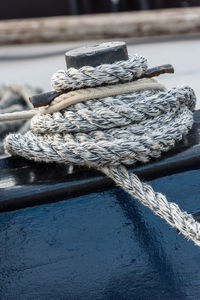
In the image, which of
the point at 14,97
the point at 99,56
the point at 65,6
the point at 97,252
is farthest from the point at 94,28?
the point at 97,252

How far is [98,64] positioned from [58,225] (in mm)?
356

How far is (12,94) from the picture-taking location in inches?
86.0

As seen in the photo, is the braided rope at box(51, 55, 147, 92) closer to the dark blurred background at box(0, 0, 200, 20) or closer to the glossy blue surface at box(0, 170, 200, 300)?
the glossy blue surface at box(0, 170, 200, 300)

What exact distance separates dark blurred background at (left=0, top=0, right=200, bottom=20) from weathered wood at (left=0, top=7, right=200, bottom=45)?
44.9 inches

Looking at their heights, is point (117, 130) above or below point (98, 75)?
Answer: below

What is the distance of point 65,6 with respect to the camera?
4266 millimetres

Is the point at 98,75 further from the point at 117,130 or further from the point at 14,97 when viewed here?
the point at 14,97

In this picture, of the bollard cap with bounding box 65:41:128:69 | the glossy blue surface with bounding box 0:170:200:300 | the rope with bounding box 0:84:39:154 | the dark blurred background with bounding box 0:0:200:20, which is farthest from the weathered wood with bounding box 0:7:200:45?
the glossy blue surface with bounding box 0:170:200:300

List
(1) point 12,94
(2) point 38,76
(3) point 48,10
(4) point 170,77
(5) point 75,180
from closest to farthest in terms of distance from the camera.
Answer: (5) point 75,180, (1) point 12,94, (4) point 170,77, (2) point 38,76, (3) point 48,10

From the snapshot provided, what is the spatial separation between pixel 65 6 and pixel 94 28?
141 cm

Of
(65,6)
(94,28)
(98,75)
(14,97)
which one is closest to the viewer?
(98,75)

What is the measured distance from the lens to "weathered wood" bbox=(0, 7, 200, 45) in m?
2.91

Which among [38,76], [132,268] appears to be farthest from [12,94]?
[132,268]

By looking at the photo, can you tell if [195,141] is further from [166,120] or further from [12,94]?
[12,94]
